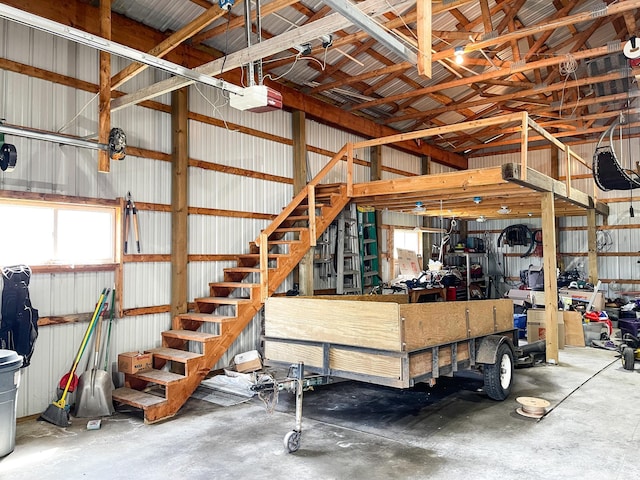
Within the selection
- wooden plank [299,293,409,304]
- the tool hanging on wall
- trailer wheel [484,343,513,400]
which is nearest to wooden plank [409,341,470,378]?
trailer wheel [484,343,513,400]

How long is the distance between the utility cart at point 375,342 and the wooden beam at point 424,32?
2.03 m

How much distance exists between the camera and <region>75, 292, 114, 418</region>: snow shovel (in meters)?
4.99

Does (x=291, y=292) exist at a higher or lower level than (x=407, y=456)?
higher

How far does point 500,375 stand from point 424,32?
145 inches

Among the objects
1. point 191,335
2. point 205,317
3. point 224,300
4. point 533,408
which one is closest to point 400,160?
point 224,300

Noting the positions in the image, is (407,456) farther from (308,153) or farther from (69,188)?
(308,153)

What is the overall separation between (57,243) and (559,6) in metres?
8.55

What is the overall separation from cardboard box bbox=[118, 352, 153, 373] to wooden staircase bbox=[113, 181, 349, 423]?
0.09 meters

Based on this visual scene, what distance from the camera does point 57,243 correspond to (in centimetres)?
534

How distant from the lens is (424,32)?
3805 mm

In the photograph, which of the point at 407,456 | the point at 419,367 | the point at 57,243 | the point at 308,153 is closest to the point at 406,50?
the point at 419,367

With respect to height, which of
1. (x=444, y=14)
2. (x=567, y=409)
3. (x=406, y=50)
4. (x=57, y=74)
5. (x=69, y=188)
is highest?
(x=444, y=14)

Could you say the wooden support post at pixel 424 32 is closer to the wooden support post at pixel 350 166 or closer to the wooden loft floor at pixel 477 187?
the wooden loft floor at pixel 477 187

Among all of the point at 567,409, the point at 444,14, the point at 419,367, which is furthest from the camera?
the point at 444,14
